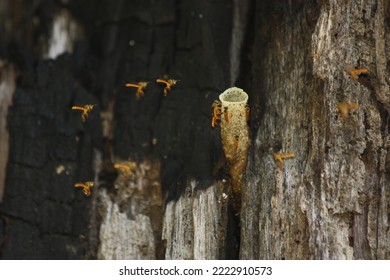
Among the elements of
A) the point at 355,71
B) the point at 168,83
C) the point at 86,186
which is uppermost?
the point at 168,83

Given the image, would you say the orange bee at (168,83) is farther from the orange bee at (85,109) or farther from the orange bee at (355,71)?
the orange bee at (355,71)

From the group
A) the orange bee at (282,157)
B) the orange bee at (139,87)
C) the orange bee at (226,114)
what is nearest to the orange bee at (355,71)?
the orange bee at (282,157)

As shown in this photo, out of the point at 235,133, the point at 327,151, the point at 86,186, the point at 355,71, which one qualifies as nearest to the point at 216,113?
the point at 235,133

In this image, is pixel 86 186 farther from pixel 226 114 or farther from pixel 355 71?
pixel 355 71

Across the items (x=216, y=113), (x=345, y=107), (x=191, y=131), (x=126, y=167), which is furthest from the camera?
(x=126, y=167)

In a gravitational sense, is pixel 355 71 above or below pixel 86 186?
above

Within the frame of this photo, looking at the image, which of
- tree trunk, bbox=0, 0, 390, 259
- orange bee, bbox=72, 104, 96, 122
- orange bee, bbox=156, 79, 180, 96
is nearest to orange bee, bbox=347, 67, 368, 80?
tree trunk, bbox=0, 0, 390, 259

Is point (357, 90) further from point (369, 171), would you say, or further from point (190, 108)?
point (190, 108)

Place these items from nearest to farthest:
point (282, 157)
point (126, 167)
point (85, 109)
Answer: point (282, 157)
point (126, 167)
point (85, 109)

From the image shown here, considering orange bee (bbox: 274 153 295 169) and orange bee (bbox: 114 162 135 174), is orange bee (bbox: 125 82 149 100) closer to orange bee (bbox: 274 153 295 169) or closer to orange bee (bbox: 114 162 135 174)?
orange bee (bbox: 114 162 135 174)
